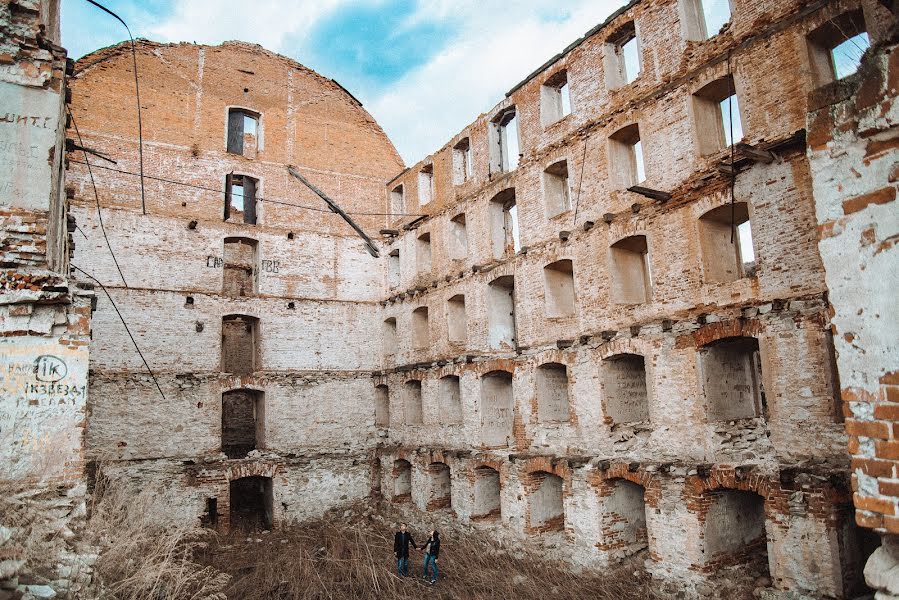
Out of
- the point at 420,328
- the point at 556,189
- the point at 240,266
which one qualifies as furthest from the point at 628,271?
the point at 240,266

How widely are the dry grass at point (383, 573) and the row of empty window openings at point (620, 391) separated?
2.83 metres

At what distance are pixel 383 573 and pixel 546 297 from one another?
6.90 m

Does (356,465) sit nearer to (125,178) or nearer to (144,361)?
(144,361)

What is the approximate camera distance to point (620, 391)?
11906 mm

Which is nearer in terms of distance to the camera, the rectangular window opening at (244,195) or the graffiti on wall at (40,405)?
the graffiti on wall at (40,405)

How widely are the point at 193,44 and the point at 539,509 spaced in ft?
59.2

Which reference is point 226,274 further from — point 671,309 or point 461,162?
point 671,309

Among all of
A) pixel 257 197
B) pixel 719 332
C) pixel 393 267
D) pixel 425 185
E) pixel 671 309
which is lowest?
pixel 719 332

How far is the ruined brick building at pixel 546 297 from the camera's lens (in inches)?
320

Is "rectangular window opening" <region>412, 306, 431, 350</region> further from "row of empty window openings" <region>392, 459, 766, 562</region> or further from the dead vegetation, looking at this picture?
the dead vegetation

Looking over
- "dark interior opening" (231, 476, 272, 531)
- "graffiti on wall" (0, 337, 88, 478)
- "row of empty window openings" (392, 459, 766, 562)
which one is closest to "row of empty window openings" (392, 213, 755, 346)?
"row of empty window openings" (392, 459, 766, 562)

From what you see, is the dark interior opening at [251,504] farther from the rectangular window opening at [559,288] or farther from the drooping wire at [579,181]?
the drooping wire at [579,181]

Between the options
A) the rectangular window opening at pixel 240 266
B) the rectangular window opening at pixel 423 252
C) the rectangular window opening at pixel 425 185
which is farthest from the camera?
the rectangular window opening at pixel 425 185

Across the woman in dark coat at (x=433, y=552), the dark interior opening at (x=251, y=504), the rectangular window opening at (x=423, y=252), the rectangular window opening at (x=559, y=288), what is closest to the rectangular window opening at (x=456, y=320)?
the rectangular window opening at (x=423, y=252)
